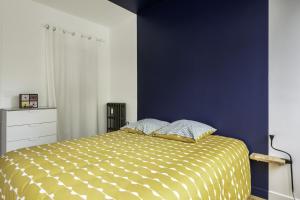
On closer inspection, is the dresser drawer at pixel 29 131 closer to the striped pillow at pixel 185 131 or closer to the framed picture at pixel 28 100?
the framed picture at pixel 28 100

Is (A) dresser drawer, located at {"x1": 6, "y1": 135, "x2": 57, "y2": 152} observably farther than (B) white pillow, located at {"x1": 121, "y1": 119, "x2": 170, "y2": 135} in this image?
No

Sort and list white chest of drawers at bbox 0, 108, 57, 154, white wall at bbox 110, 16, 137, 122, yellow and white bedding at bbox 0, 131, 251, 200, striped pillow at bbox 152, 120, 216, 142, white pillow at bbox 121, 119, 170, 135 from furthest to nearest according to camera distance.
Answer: white wall at bbox 110, 16, 137, 122
white pillow at bbox 121, 119, 170, 135
white chest of drawers at bbox 0, 108, 57, 154
striped pillow at bbox 152, 120, 216, 142
yellow and white bedding at bbox 0, 131, 251, 200

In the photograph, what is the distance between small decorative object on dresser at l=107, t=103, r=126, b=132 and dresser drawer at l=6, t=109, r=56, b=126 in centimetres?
110

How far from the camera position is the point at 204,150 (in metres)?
1.77

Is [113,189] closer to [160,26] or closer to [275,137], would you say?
[275,137]

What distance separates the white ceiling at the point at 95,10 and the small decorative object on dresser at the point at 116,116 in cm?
156

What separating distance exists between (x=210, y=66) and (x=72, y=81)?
2.24 metres

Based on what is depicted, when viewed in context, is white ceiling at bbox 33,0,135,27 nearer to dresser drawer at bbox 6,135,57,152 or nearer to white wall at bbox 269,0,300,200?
dresser drawer at bbox 6,135,57,152

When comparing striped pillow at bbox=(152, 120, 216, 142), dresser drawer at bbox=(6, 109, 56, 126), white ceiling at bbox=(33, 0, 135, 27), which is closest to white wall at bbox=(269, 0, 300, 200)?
striped pillow at bbox=(152, 120, 216, 142)

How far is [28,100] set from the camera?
265cm

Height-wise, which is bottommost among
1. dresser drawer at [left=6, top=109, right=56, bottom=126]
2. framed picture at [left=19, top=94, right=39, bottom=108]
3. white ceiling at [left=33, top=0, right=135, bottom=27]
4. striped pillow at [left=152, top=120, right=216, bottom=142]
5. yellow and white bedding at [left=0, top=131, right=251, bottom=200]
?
yellow and white bedding at [left=0, top=131, right=251, bottom=200]

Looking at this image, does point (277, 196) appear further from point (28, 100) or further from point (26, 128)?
point (28, 100)

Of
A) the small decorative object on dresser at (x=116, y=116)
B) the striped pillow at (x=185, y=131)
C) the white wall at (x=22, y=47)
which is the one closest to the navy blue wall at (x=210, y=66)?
the striped pillow at (x=185, y=131)

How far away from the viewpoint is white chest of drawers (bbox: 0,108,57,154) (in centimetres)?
230
